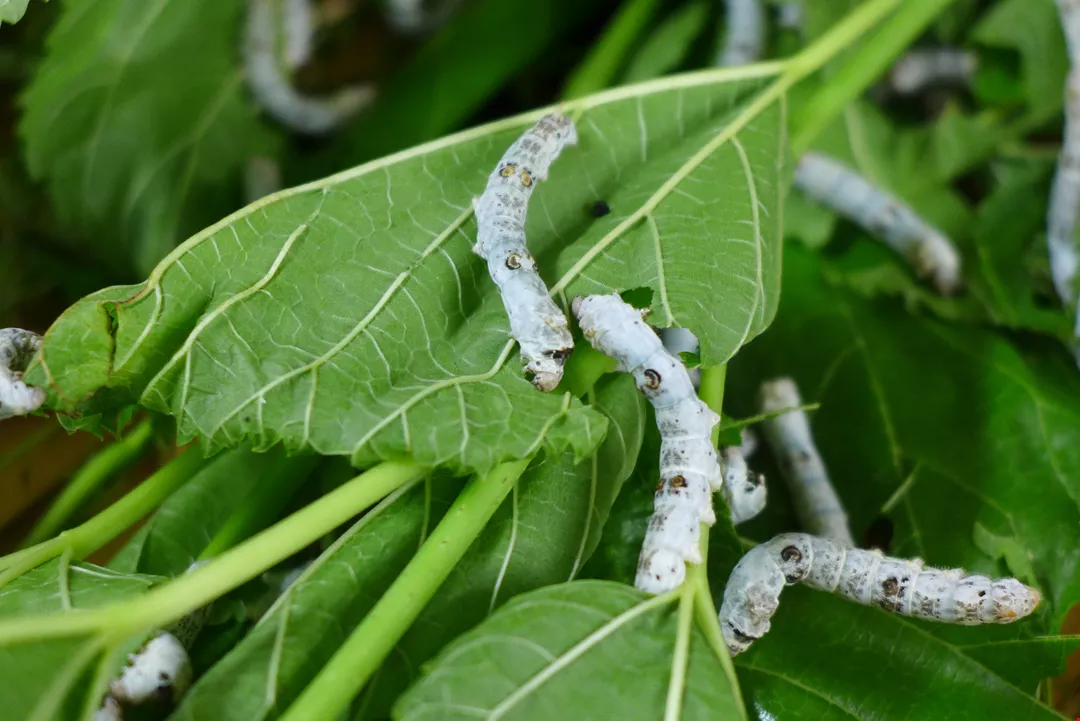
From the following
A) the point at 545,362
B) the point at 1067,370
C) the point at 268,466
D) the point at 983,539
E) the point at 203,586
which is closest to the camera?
the point at 203,586

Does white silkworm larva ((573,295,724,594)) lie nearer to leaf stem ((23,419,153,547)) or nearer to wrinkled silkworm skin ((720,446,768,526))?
wrinkled silkworm skin ((720,446,768,526))

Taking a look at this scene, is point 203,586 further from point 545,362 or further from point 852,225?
point 852,225

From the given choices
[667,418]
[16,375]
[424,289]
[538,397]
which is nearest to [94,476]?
[16,375]

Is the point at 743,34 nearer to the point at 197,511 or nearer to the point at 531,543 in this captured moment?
the point at 531,543

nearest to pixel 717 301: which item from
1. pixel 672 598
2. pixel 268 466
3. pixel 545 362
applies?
pixel 545 362

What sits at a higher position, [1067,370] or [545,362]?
[545,362]

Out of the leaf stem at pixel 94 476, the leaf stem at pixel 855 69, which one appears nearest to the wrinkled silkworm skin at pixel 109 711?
the leaf stem at pixel 94 476

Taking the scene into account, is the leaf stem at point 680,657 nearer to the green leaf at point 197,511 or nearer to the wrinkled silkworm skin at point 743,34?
the green leaf at point 197,511
